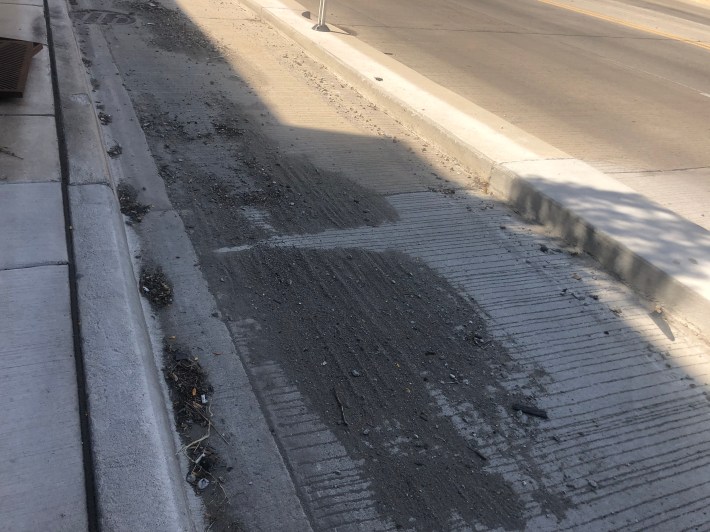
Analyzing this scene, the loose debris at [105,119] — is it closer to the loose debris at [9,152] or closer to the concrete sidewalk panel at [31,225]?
the loose debris at [9,152]

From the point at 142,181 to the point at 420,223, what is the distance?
237 cm

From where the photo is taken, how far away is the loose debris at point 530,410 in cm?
340

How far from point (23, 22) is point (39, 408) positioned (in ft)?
24.3

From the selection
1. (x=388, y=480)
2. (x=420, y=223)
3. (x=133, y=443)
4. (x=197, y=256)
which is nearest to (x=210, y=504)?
(x=133, y=443)

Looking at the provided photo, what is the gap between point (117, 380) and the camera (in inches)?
116

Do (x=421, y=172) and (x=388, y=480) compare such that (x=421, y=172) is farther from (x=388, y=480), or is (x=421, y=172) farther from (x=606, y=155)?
(x=388, y=480)

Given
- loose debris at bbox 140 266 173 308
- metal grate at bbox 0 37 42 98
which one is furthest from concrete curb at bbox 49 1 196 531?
metal grate at bbox 0 37 42 98

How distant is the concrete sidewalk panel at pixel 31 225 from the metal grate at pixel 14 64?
6.21ft

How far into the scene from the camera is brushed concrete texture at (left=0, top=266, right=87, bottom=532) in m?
2.34

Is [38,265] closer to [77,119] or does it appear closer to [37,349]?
[37,349]

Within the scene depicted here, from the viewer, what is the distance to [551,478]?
3055 millimetres

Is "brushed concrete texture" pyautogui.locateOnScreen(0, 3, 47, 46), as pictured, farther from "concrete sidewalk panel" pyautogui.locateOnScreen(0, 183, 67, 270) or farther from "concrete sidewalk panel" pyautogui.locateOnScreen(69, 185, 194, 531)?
"concrete sidewalk panel" pyautogui.locateOnScreen(69, 185, 194, 531)

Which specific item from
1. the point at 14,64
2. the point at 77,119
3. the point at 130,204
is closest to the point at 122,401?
the point at 130,204

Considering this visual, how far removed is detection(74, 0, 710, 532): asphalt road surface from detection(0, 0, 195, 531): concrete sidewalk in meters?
0.27
